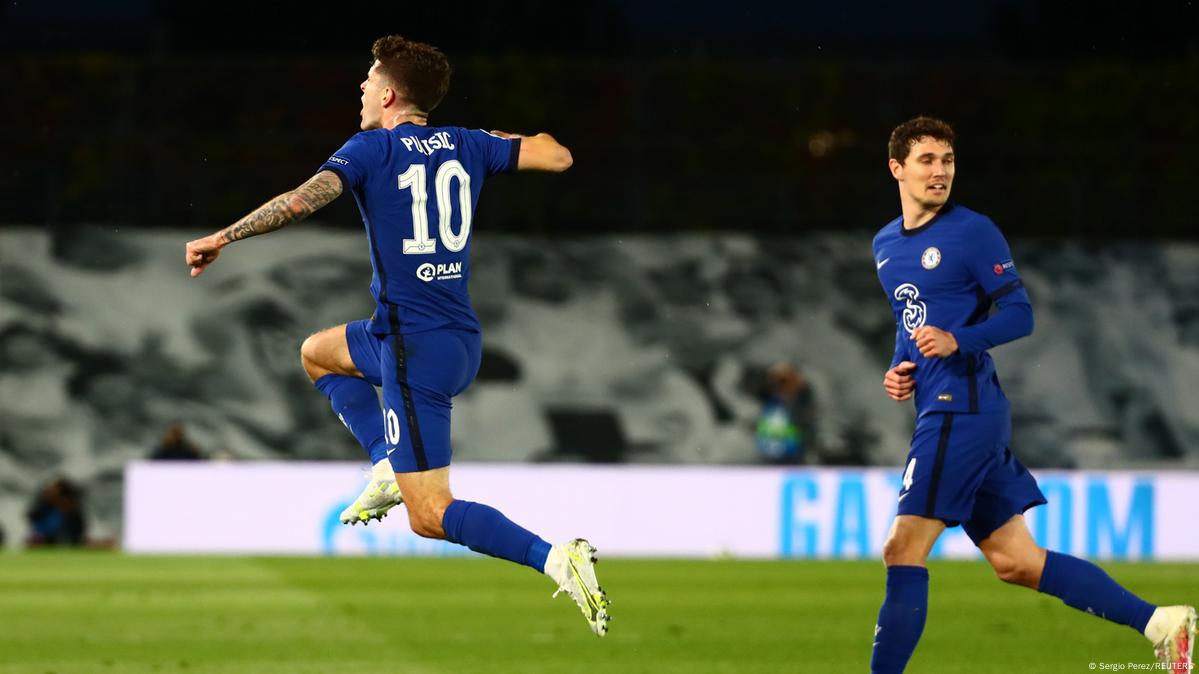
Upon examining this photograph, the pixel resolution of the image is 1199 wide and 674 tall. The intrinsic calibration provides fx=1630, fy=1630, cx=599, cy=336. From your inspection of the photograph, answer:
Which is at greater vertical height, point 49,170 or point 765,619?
point 49,170

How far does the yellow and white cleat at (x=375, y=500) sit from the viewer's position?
6.45 metres

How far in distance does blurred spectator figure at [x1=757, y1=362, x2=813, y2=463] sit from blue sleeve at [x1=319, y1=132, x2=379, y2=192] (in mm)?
14139

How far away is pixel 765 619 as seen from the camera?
9898 mm

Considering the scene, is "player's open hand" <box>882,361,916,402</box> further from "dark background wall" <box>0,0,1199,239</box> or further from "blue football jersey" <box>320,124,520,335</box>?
"dark background wall" <box>0,0,1199,239</box>

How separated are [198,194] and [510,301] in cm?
434

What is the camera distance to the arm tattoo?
18.0 feet

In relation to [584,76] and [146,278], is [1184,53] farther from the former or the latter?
[146,278]

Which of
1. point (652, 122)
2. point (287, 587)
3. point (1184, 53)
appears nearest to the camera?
point (287, 587)

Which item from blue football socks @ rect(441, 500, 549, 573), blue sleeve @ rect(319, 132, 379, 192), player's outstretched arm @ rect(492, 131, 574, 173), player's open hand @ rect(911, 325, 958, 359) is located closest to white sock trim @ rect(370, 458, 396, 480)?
blue football socks @ rect(441, 500, 549, 573)

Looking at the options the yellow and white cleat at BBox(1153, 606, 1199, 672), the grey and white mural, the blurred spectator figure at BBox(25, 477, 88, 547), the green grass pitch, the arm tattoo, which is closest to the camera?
the arm tattoo

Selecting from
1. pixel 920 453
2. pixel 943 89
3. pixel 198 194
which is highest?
pixel 943 89

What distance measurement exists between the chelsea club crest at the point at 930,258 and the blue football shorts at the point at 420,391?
68.3 inches

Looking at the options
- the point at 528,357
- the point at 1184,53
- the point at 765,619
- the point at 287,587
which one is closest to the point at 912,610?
the point at 765,619

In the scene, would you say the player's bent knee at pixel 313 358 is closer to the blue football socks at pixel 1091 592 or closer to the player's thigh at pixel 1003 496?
the player's thigh at pixel 1003 496
